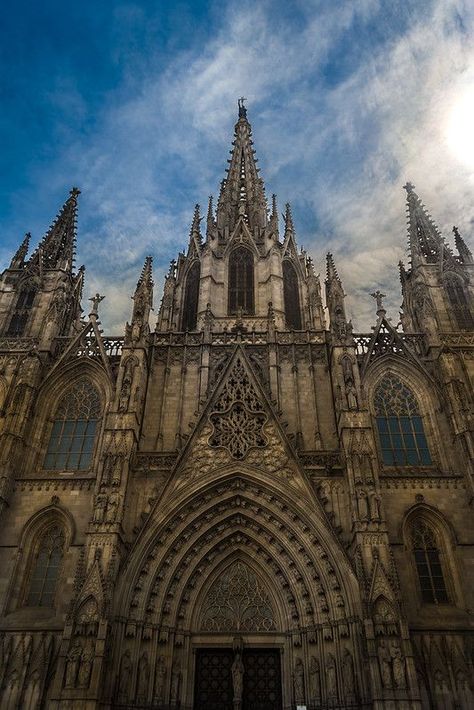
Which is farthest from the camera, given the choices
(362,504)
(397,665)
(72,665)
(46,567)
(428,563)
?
(46,567)

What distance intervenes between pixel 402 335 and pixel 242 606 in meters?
13.1

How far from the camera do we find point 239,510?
18984 millimetres

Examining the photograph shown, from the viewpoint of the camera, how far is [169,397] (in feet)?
72.2

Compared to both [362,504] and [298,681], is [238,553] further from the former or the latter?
[362,504]

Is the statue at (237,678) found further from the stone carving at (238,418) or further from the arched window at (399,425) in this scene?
the arched window at (399,425)

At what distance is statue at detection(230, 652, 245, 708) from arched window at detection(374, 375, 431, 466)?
344 inches

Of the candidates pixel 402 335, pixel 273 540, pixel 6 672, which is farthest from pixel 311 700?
pixel 402 335

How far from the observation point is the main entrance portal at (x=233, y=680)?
54.4 feet

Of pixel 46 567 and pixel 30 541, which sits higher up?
pixel 30 541

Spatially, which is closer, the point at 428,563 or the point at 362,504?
the point at 362,504

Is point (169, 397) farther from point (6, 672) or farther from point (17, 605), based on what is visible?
point (6, 672)

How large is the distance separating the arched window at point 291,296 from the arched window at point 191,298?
4938 millimetres

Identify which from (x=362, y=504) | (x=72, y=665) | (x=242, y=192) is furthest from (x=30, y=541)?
(x=242, y=192)

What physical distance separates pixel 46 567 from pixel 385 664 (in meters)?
11.4
